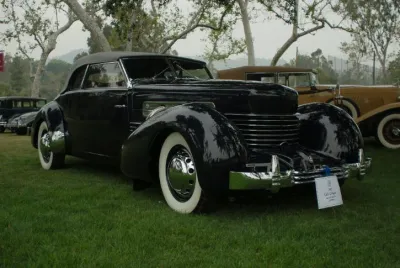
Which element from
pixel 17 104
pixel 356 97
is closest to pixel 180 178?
A: pixel 356 97

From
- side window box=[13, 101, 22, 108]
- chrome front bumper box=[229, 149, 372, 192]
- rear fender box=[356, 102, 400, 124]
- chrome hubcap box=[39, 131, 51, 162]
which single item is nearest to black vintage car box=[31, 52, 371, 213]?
chrome front bumper box=[229, 149, 372, 192]

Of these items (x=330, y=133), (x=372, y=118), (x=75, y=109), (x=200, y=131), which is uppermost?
(x=75, y=109)

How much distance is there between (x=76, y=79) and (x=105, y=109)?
1.16m

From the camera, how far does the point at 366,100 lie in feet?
33.1

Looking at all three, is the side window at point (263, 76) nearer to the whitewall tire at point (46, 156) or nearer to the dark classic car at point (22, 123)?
the whitewall tire at point (46, 156)

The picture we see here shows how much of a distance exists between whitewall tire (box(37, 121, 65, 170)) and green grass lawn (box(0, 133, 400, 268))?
1.19 meters

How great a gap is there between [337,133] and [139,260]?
2.59 meters

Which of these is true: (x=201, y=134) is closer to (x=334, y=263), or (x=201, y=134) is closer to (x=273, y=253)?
(x=273, y=253)

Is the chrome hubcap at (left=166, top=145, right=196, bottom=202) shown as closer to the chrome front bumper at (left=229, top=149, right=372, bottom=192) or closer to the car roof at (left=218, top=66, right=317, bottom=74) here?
the chrome front bumper at (left=229, top=149, right=372, bottom=192)

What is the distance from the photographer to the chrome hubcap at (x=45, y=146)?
21.0 ft

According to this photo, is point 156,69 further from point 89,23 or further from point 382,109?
point 89,23

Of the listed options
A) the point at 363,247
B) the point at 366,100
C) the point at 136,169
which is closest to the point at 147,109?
the point at 136,169

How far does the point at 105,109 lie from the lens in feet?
17.3

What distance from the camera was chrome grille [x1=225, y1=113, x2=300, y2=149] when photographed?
4086mm
